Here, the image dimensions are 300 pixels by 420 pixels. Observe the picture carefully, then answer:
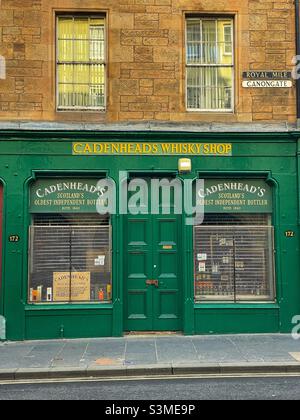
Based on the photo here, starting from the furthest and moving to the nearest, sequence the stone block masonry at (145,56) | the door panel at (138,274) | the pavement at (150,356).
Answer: the stone block masonry at (145,56) < the door panel at (138,274) < the pavement at (150,356)

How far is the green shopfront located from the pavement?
1.99 ft

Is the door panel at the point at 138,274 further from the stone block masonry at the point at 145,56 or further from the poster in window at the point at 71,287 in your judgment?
the stone block masonry at the point at 145,56

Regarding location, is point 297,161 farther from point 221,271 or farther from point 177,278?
point 177,278

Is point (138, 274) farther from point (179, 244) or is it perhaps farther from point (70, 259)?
point (70, 259)

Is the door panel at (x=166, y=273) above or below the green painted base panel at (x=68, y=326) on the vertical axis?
above

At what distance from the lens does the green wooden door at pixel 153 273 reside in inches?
429

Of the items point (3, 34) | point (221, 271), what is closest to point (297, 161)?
point (221, 271)

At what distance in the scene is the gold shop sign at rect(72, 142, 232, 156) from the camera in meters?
10.9

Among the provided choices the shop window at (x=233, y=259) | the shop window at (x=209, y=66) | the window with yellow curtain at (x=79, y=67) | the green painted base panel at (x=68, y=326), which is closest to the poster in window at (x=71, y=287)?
the green painted base panel at (x=68, y=326)

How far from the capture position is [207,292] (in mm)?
11023

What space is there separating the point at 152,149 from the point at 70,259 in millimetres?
3139

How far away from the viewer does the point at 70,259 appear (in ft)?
35.8

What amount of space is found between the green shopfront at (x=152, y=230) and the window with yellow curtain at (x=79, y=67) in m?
1.01

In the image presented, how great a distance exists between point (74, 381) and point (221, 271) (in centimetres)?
460
